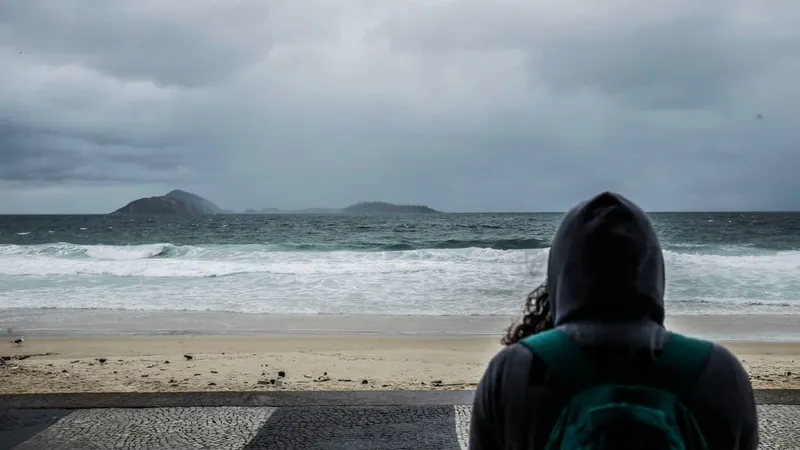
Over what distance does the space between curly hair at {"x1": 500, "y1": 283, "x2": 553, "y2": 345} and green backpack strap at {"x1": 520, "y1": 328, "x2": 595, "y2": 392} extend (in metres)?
0.35

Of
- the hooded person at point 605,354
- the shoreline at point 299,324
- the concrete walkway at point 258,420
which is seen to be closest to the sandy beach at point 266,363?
the shoreline at point 299,324

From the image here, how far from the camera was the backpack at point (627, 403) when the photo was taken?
4.19 feet

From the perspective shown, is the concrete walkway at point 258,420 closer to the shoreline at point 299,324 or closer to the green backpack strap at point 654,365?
the green backpack strap at point 654,365

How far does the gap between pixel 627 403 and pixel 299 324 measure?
32.7 ft

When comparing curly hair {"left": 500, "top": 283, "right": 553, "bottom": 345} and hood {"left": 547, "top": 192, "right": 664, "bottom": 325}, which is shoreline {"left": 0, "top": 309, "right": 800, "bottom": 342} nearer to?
curly hair {"left": 500, "top": 283, "right": 553, "bottom": 345}

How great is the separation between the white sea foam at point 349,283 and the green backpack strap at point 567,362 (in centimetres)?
1087

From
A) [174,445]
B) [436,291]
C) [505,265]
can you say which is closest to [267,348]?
[174,445]

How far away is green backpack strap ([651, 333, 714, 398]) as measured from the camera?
1323 millimetres

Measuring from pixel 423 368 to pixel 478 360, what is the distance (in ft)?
2.56

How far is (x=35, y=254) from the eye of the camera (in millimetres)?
26406

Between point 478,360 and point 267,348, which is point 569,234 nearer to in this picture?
point 478,360

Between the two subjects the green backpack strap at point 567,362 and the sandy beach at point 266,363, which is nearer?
the green backpack strap at point 567,362

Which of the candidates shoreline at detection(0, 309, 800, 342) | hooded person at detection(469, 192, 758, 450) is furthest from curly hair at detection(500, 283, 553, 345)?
shoreline at detection(0, 309, 800, 342)

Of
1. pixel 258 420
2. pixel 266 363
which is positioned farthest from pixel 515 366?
pixel 266 363
